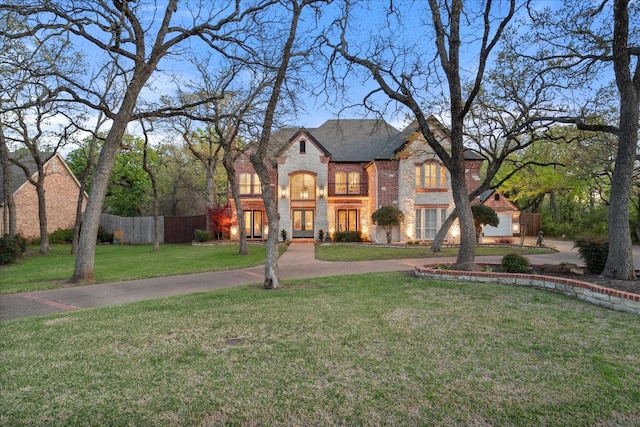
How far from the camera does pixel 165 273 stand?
456 inches

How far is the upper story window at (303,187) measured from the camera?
2562 cm

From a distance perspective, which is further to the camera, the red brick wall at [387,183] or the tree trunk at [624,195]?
the red brick wall at [387,183]

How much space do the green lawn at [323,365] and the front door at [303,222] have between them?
19111mm

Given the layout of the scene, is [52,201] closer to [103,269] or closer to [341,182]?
[103,269]

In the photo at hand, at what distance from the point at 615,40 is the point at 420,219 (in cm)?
1534

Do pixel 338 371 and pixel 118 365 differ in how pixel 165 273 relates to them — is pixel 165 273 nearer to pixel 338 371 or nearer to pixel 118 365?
pixel 118 365

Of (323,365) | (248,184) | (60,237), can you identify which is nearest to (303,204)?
(248,184)

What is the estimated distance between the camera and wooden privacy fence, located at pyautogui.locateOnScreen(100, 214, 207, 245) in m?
26.7

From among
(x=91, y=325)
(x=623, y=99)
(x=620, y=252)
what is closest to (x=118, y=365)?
(x=91, y=325)

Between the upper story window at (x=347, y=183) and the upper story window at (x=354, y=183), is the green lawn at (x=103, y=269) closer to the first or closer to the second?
the upper story window at (x=347, y=183)

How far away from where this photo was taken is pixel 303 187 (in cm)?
2567

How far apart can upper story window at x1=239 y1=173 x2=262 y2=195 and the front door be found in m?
3.39

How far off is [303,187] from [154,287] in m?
16.9

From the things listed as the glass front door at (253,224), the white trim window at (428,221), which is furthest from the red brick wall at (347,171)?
the glass front door at (253,224)
